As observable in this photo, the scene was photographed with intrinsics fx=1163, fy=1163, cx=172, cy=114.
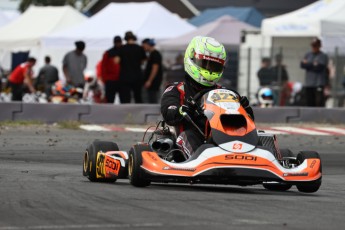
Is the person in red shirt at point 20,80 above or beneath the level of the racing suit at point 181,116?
beneath

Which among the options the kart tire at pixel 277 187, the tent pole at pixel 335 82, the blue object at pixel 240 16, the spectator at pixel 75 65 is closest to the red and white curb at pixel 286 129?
the spectator at pixel 75 65

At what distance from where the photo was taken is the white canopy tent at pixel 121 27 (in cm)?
3100

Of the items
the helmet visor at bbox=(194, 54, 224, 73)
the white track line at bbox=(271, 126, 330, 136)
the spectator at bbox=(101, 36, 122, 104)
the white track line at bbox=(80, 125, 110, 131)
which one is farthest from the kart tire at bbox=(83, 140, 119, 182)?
the spectator at bbox=(101, 36, 122, 104)

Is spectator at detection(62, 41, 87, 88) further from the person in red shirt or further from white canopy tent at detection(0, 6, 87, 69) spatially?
white canopy tent at detection(0, 6, 87, 69)

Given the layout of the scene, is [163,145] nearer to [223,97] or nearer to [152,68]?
[223,97]

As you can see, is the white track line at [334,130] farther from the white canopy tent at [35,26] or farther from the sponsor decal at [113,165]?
the white canopy tent at [35,26]

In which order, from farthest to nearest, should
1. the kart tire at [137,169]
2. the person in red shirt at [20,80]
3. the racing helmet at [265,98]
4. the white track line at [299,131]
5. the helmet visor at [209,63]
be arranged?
the person in red shirt at [20,80]
the racing helmet at [265,98]
the white track line at [299,131]
the helmet visor at [209,63]
the kart tire at [137,169]

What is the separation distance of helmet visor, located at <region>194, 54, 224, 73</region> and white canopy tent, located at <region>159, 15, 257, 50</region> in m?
18.7

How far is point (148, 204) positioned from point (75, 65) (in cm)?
1606

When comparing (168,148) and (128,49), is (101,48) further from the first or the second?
(168,148)

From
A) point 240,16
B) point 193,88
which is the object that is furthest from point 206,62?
point 240,16

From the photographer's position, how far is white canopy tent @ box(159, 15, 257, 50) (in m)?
28.8

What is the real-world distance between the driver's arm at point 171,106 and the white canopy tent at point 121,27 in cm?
2084

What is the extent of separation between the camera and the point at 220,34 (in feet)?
96.3
